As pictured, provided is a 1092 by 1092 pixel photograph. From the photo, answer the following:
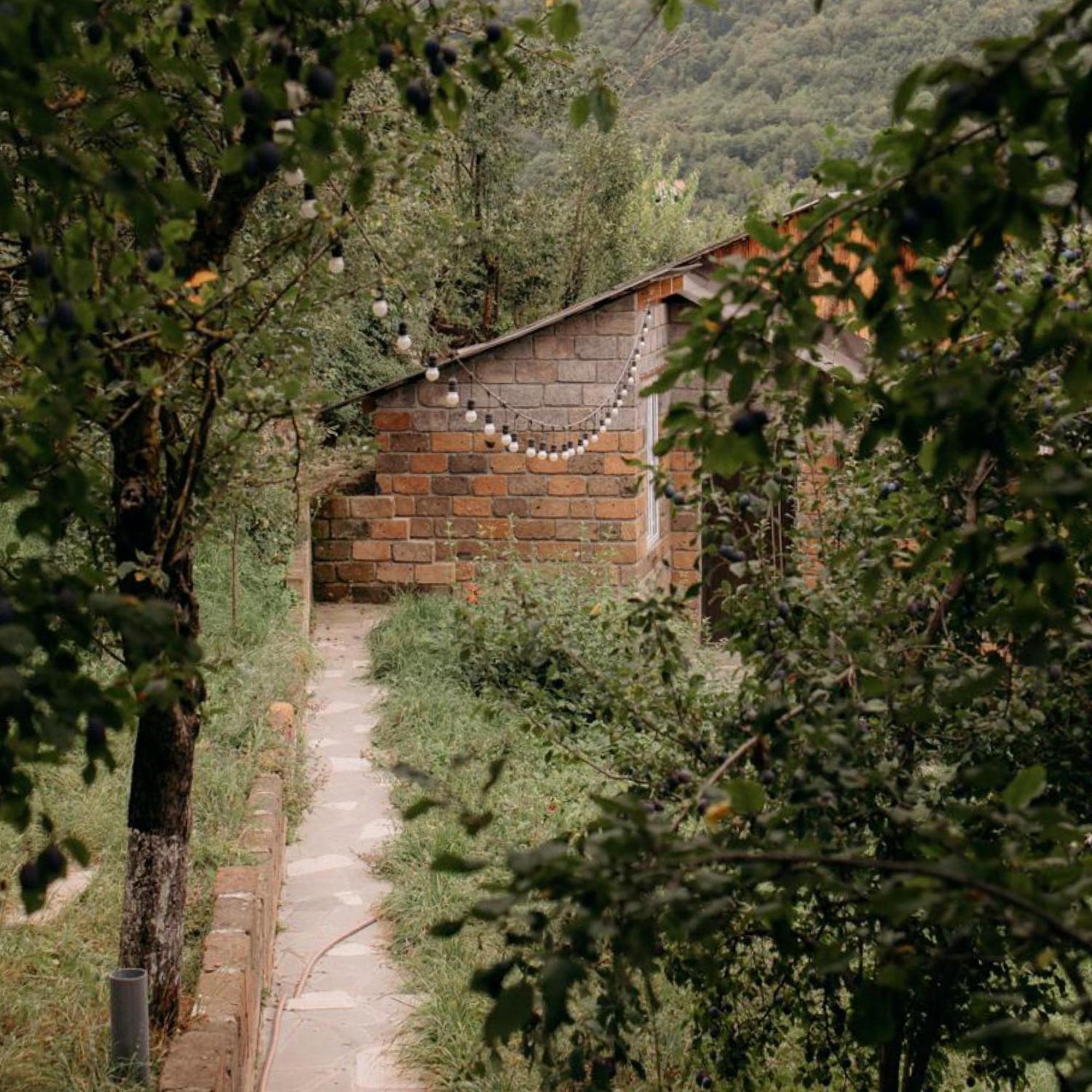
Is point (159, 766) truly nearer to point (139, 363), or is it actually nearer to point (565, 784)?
point (139, 363)

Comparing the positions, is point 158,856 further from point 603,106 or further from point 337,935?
point 603,106

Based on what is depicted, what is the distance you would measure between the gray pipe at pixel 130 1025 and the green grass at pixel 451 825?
82 centimetres

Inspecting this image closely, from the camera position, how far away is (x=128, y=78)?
358cm

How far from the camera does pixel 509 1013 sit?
1.51 m

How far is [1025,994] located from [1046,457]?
110cm

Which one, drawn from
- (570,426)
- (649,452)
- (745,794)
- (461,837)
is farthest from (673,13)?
(649,452)

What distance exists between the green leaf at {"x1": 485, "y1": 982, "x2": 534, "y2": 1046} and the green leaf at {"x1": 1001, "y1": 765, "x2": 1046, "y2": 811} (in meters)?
0.68

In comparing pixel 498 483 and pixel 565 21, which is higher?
pixel 565 21

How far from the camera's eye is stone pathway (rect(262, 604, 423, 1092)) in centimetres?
480

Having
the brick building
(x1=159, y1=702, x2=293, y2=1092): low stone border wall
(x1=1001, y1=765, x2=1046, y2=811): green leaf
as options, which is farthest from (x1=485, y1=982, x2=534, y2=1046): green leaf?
the brick building

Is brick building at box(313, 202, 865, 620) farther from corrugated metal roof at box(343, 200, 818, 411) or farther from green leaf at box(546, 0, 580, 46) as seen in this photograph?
green leaf at box(546, 0, 580, 46)

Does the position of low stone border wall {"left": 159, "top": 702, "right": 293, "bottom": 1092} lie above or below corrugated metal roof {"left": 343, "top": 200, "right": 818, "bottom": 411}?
below

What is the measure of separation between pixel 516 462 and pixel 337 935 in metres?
6.53

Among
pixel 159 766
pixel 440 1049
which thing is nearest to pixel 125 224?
pixel 159 766
